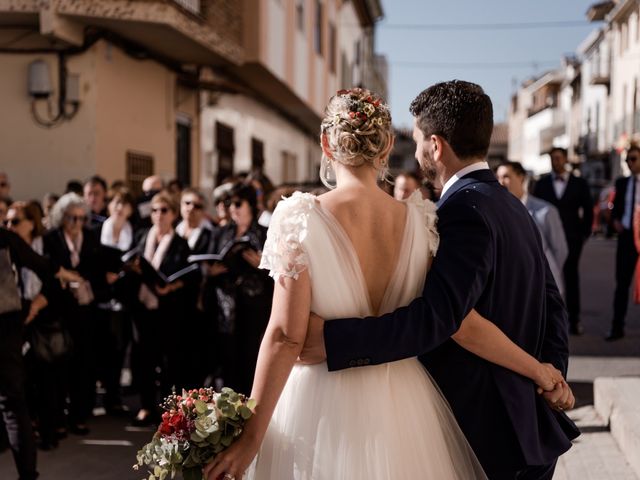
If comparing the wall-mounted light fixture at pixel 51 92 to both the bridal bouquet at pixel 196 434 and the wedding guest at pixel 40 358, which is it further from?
the bridal bouquet at pixel 196 434

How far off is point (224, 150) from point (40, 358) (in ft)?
38.0

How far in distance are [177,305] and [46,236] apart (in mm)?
1208

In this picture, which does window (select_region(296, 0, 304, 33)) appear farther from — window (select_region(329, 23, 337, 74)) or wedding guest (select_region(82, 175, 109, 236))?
wedding guest (select_region(82, 175, 109, 236))

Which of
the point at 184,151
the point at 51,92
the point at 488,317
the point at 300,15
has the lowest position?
the point at 488,317

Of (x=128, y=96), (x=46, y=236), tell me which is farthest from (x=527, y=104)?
(x=46, y=236)

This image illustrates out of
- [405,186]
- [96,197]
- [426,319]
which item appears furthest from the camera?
[96,197]

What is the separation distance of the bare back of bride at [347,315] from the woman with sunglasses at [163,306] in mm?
4284

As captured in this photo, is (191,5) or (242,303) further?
(191,5)

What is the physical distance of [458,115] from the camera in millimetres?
2760

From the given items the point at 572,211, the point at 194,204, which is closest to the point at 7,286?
the point at 194,204

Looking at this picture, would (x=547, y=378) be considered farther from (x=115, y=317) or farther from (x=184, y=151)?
(x=184, y=151)

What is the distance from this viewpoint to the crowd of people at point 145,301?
20.2 ft

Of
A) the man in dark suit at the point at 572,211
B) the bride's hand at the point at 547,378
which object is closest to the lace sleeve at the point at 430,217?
the bride's hand at the point at 547,378

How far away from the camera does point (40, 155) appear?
11.4 metres
